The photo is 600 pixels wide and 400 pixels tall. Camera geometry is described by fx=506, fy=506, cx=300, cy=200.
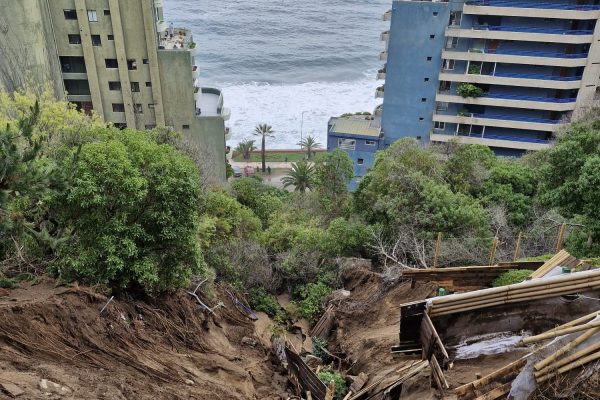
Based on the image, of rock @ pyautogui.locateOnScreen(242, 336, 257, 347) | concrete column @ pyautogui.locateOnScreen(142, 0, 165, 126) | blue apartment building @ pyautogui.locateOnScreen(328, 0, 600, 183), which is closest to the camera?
rock @ pyautogui.locateOnScreen(242, 336, 257, 347)

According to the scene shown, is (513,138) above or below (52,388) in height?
below

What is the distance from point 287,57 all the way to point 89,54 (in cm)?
6016

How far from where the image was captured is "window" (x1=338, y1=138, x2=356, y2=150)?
48906mm

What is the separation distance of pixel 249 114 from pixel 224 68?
54.1ft

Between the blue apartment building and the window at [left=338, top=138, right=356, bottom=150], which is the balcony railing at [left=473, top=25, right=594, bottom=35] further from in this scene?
the window at [left=338, top=138, right=356, bottom=150]

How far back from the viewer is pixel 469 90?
44.5m

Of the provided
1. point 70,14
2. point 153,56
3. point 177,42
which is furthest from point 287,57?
point 70,14

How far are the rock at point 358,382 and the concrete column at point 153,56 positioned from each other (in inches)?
1332

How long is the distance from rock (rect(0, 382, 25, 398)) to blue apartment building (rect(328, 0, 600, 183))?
4099cm

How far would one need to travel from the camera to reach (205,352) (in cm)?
1698

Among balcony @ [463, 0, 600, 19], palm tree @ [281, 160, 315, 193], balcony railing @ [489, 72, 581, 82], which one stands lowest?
palm tree @ [281, 160, 315, 193]

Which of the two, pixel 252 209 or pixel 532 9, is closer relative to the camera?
pixel 252 209

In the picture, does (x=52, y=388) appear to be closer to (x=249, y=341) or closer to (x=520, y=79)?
(x=249, y=341)

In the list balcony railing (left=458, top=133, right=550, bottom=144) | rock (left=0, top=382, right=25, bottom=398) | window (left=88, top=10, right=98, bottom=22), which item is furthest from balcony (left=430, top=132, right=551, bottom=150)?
rock (left=0, top=382, right=25, bottom=398)
